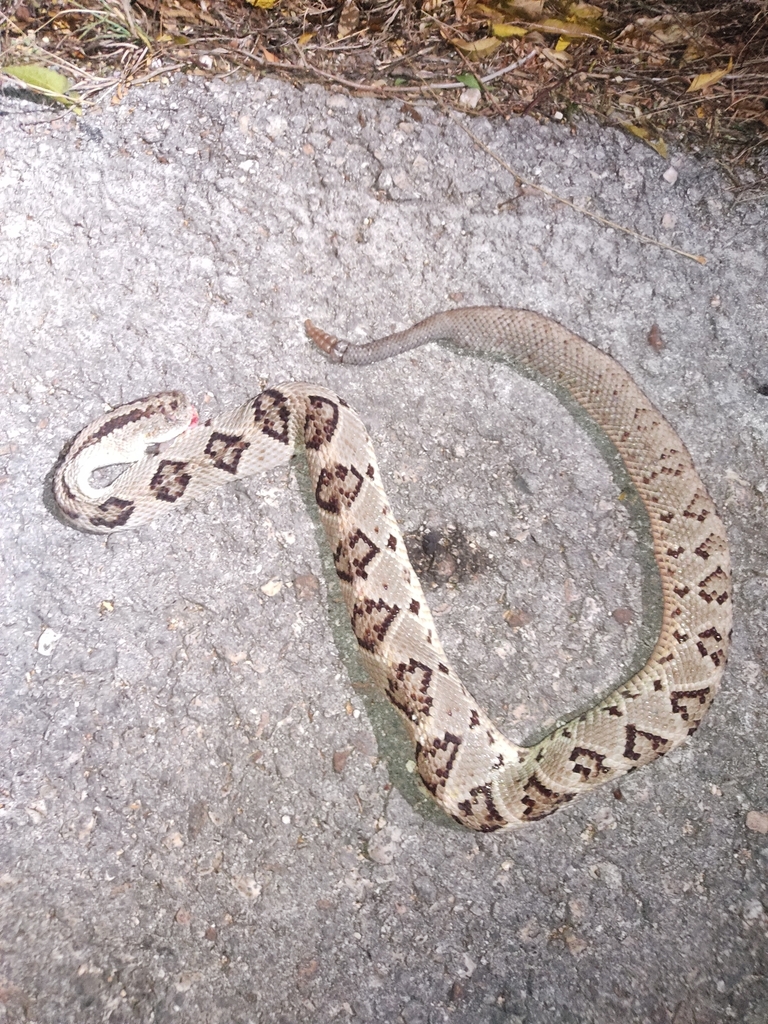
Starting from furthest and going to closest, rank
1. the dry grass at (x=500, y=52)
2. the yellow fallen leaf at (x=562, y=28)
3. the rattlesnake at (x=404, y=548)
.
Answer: the yellow fallen leaf at (x=562, y=28), the dry grass at (x=500, y=52), the rattlesnake at (x=404, y=548)

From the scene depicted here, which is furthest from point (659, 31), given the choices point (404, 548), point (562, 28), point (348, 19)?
point (404, 548)

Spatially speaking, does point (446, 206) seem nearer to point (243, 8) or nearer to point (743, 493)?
point (243, 8)

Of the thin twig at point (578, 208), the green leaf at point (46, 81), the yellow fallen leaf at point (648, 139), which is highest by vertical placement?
the green leaf at point (46, 81)

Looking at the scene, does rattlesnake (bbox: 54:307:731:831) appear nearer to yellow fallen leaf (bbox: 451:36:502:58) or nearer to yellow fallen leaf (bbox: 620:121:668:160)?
yellow fallen leaf (bbox: 620:121:668:160)

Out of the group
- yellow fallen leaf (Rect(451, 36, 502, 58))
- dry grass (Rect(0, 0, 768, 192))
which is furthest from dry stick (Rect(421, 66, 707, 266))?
yellow fallen leaf (Rect(451, 36, 502, 58))

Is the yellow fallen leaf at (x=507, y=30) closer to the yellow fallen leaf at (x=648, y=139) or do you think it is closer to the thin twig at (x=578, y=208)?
the thin twig at (x=578, y=208)

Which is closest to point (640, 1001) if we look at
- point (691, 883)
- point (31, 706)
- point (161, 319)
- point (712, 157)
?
point (691, 883)

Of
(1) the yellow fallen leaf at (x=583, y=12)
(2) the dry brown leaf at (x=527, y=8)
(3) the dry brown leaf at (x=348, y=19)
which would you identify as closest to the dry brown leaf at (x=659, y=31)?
(1) the yellow fallen leaf at (x=583, y=12)
